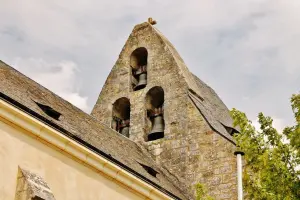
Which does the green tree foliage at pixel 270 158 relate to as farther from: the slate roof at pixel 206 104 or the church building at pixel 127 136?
the slate roof at pixel 206 104

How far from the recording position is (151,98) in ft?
73.9

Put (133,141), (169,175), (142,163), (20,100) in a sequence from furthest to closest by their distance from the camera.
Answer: (133,141)
(169,175)
(142,163)
(20,100)

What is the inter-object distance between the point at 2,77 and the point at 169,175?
21.8ft

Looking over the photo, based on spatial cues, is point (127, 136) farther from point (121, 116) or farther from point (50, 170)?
point (50, 170)

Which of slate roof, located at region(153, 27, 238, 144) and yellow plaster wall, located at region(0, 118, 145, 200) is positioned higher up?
slate roof, located at region(153, 27, 238, 144)

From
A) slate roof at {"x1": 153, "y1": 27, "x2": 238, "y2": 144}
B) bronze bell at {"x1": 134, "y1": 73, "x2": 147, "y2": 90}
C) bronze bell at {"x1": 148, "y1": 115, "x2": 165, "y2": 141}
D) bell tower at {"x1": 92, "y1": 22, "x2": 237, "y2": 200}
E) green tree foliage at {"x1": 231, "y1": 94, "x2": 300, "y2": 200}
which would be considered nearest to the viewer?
green tree foliage at {"x1": 231, "y1": 94, "x2": 300, "y2": 200}

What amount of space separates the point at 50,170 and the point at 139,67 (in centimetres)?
1068

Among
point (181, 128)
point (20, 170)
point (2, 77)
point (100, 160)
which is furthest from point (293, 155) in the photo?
point (181, 128)

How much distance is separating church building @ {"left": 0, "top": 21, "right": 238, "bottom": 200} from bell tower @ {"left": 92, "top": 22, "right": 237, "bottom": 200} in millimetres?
34

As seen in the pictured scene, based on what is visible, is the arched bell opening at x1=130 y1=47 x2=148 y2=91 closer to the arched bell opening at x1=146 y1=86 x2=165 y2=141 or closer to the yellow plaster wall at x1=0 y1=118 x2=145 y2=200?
the arched bell opening at x1=146 y1=86 x2=165 y2=141

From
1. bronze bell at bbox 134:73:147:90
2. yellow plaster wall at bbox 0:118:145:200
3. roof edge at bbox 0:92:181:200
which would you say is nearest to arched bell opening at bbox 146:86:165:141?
bronze bell at bbox 134:73:147:90

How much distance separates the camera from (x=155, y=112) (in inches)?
867

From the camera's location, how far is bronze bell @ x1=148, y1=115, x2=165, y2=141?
2130 cm

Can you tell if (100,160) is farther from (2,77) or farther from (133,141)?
(133,141)
